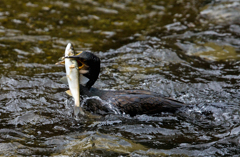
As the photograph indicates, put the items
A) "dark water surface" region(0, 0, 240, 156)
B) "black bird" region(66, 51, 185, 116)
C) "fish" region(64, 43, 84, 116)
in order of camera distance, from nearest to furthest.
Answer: "dark water surface" region(0, 0, 240, 156)
"fish" region(64, 43, 84, 116)
"black bird" region(66, 51, 185, 116)

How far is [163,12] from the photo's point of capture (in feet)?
40.6

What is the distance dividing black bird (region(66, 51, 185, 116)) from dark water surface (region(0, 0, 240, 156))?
0.16m

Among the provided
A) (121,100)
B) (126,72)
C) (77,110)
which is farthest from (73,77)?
(126,72)

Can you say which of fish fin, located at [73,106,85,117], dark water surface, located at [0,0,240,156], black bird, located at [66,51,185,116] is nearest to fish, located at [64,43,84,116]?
fish fin, located at [73,106,85,117]

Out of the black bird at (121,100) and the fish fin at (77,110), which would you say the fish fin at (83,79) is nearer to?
the black bird at (121,100)

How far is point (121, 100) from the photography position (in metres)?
5.52

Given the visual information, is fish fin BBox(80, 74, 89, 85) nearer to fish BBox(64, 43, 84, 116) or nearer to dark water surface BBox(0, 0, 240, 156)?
fish BBox(64, 43, 84, 116)

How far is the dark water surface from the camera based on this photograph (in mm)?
4723

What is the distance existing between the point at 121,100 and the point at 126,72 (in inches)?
85.4

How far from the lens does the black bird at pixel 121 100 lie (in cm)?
551

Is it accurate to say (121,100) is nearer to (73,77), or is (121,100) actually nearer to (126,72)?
(73,77)

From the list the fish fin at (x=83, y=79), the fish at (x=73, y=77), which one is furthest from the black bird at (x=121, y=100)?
the fish at (x=73, y=77)

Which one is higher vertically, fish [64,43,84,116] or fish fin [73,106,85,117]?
fish [64,43,84,116]

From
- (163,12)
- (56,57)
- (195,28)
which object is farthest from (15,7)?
(195,28)
